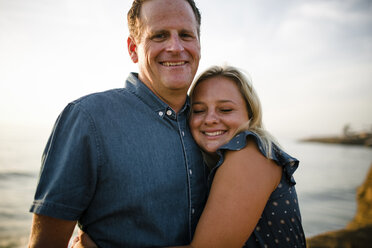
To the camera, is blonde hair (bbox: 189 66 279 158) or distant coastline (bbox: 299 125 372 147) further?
distant coastline (bbox: 299 125 372 147)

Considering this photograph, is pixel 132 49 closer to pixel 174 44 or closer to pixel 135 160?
pixel 174 44

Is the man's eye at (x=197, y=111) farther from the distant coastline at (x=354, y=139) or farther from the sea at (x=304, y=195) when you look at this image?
the distant coastline at (x=354, y=139)

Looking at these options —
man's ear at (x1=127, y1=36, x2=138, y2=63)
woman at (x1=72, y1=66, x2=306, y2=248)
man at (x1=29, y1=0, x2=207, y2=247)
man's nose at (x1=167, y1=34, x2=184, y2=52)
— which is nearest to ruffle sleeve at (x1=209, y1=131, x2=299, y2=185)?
woman at (x1=72, y1=66, x2=306, y2=248)

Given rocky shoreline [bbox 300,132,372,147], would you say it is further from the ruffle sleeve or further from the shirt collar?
the shirt collar

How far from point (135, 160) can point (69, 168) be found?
389 mm

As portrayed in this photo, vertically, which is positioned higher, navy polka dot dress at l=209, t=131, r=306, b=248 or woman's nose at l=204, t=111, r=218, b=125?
woman's nose at l=204, t=111, r=218, b=125

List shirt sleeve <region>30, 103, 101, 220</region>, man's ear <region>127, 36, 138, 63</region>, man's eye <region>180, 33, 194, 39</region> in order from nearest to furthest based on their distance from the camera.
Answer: shirt sleeve <region>30, 103, 101, 220</region>, man's eye <region>180, 33, 194, 39</region>, man's ear <region>127, 36, 138, 63</region>

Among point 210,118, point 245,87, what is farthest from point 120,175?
point 245,87

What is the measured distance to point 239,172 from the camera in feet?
5.57

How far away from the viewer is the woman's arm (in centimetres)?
159

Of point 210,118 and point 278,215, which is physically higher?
point 210,118

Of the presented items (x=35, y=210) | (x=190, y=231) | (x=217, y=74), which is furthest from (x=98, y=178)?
(x=217, y=74)

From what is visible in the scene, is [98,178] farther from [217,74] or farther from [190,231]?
[217,74]

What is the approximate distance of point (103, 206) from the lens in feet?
5.17
